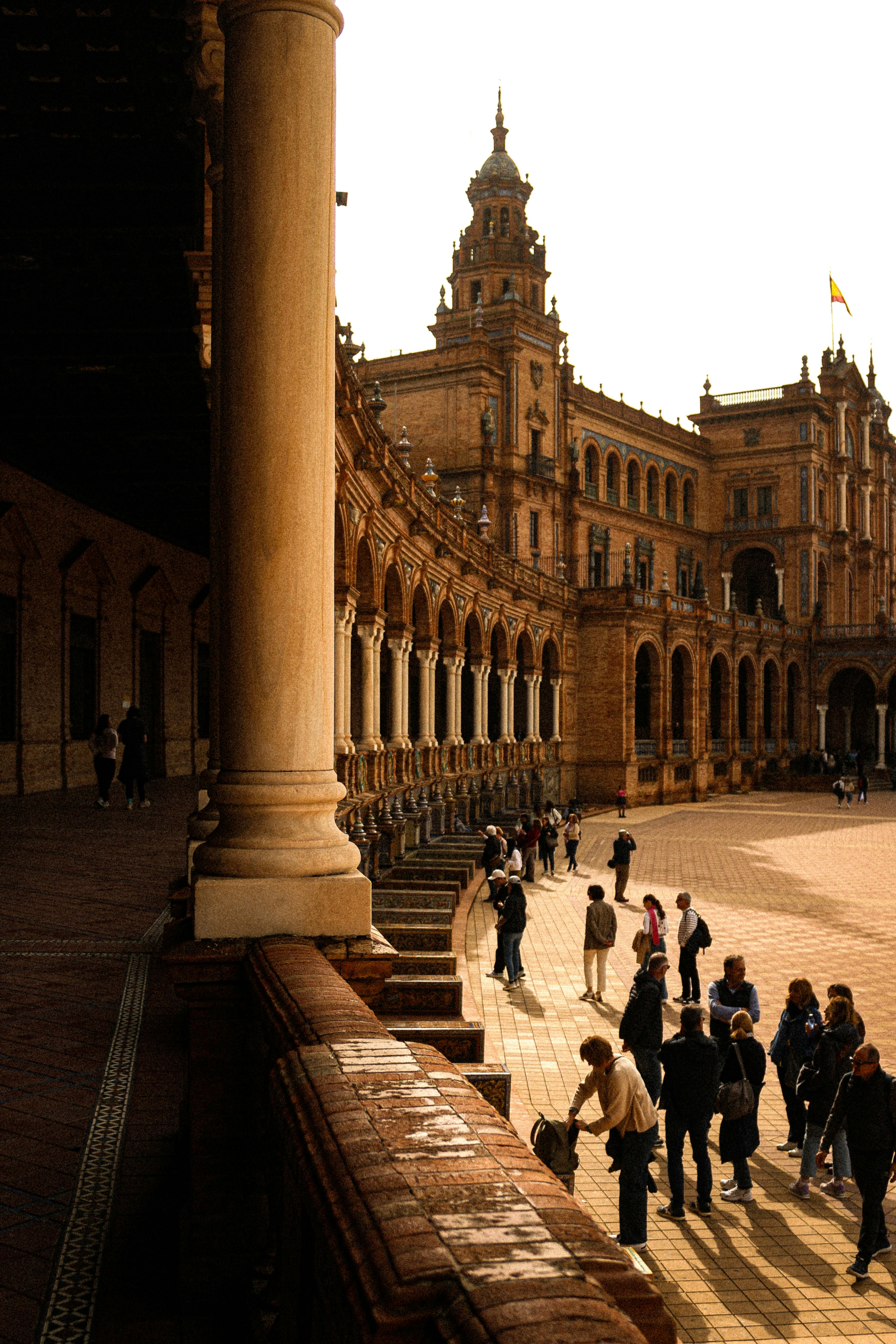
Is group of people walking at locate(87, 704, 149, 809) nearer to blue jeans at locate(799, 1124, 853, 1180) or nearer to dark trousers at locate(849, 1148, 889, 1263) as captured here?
blue jeans at locate(799, 1124, 853, 1180)

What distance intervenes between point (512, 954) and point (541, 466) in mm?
36672

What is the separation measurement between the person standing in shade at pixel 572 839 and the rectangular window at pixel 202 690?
8323mm

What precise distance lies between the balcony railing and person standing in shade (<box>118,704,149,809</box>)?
32.9 metres

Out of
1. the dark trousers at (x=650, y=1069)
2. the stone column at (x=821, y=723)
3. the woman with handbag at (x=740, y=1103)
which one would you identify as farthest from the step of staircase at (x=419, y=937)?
the stone column at (x=821, y=723)

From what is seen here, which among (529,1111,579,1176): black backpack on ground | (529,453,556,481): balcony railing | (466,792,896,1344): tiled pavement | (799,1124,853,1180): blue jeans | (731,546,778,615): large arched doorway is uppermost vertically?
(529,453,556,481): balcony railing

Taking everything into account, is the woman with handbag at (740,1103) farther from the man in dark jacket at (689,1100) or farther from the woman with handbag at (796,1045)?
the woman with handbag at (796,1045)

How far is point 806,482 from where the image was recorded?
6294cm

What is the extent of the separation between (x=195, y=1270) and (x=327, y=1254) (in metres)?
2.03

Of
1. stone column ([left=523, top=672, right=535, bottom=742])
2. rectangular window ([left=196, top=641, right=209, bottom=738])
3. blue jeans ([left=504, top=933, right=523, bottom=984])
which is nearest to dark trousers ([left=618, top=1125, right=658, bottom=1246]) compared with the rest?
blue jeans ([left=504, top=933, right=523, bottom=984])

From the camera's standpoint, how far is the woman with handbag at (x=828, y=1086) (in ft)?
27.2

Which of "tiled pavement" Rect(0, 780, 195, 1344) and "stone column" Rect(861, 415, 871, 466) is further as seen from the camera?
"stone column" Rect(861, 415, 871, 466)

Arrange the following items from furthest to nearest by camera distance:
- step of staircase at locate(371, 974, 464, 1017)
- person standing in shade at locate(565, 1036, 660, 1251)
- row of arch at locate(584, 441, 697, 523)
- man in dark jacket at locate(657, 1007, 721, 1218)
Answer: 1. row of arch at locate(584, 441, 697, 523)
2. step of staircase at locate(371, 974, 464, 1017)
3. man in dark jacket at locate(657, 1007, 721, 1218)
4. person standing in shade at locate(565, 1036, 660, 1251)

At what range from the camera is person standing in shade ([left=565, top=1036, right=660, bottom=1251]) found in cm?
701

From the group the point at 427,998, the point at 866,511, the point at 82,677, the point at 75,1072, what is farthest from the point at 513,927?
the point at 866,511
